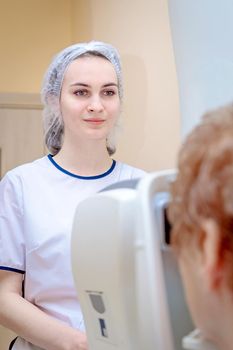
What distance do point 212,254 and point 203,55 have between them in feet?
2.28

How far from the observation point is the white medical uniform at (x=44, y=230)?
4.55ft

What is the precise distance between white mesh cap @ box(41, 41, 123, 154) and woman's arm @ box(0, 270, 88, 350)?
17.8 inches

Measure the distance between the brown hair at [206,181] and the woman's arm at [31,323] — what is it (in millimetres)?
669

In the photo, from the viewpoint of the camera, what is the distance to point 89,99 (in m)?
1.52

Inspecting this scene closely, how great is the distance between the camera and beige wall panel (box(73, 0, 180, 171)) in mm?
1863

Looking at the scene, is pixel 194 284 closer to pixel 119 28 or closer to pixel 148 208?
pixel 148 208

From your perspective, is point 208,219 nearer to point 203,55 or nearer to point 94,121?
point 203,55

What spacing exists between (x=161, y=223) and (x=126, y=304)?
14cm

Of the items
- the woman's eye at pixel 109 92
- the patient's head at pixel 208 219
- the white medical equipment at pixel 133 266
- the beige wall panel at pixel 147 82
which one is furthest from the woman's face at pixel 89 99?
the patient's head at pixel 208 219

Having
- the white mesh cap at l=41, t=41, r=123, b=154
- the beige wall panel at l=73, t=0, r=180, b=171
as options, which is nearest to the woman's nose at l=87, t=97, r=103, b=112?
the white mesh cap at l=41, t=41, r=123, b=154

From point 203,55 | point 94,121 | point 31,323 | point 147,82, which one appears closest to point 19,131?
point 147,82

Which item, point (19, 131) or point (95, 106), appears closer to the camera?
point (95, 106)

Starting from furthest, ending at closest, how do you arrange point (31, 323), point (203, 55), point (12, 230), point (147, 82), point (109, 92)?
1. point (147, 82)
2. point (109, 92)
3. point (12, 230)
4. point (31, 323)
5. point (203, 55)

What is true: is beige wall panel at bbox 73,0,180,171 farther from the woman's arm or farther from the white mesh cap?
the woman's arm
